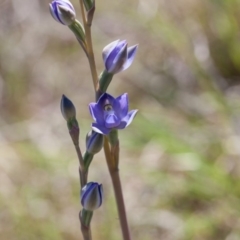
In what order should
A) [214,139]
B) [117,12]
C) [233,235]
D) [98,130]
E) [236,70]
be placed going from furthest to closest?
[117,12] → [236,70] → [214,139] → [233,235] → [98,130]

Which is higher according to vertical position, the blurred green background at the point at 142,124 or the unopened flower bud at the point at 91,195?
the blurred green background at the point at 142,124

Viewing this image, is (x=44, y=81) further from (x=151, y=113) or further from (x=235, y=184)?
(x=235, y=184)

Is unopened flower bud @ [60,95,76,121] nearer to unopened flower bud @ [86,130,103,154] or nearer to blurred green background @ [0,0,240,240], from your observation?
unopened flower bud @ [86,130,103,154]

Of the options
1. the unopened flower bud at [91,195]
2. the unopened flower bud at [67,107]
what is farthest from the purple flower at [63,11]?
the unopened flower bud at [91,195]

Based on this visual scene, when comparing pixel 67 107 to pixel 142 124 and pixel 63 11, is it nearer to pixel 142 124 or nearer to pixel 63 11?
pixel 63 11

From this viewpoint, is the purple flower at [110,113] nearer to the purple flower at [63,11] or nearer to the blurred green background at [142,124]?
the purple flower at [63,11]

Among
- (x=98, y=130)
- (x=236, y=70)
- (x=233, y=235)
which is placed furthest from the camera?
(x=236, y=70)

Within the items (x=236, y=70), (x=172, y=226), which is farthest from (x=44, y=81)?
(x=172, y=226)
